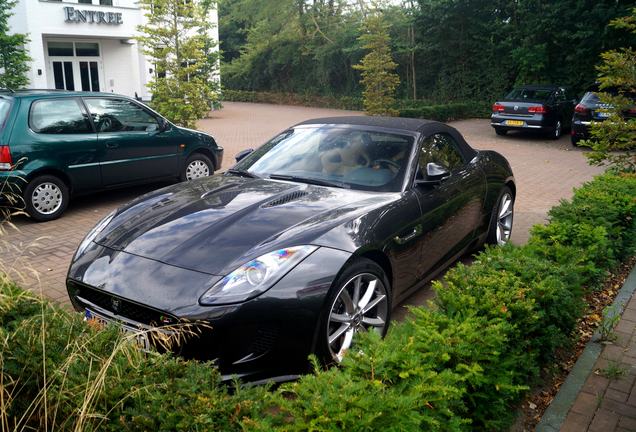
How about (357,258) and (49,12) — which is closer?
(357,258)

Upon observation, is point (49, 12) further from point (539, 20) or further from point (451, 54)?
point (539, 20)

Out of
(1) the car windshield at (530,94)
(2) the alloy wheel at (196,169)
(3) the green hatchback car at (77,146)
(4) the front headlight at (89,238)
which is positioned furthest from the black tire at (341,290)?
(1) the car windshield at (530,94)

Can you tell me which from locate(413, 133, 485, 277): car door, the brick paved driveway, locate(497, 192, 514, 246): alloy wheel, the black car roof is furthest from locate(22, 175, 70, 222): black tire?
locate(497, 192, 514, 246): alloy wheel

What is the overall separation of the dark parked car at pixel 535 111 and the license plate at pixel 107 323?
52.6ft

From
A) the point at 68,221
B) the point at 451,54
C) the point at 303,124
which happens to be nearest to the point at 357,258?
the point at 303,124

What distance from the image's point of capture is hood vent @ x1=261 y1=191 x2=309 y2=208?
165 inches

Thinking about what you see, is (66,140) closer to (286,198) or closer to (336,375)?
(286,198)

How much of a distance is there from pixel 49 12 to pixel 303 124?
87.4 ft

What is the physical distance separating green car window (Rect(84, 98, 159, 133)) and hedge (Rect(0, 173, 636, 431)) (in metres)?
5.94

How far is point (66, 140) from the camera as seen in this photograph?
7645 mm

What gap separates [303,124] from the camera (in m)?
5.69

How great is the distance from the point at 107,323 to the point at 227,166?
9402mm

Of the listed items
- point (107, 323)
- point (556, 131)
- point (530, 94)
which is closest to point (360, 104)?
point (530, 94)

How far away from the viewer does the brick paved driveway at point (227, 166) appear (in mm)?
5347
